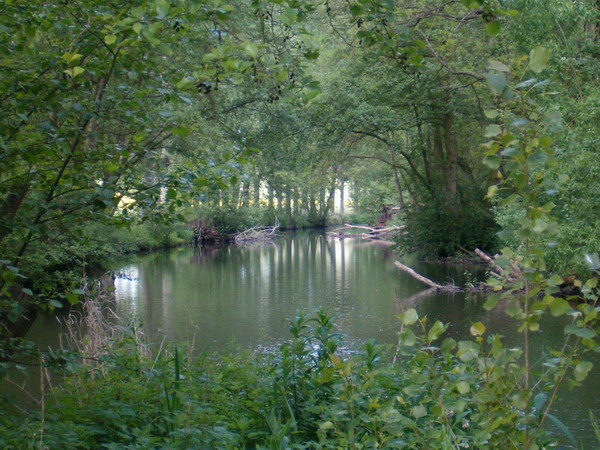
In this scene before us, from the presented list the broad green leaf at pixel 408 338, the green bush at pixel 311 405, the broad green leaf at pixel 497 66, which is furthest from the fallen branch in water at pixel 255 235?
the broad green leaf at pixel 497 66

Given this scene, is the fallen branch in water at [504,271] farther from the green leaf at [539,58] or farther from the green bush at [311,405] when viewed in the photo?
the green leaf at [539,58]

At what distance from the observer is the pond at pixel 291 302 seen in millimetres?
9719

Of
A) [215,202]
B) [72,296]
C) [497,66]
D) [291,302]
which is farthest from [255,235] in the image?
[497,66]

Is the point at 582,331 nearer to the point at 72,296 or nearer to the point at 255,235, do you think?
the point at 72,296

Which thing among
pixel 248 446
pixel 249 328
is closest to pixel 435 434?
pixel 248 446

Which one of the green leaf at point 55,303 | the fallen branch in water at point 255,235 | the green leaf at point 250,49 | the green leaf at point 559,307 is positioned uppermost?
the green leaf at point 250,49

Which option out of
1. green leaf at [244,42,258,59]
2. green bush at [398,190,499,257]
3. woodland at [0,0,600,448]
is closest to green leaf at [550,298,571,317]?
woodland at [0,0,600,448]

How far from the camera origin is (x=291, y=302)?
44.0 feet

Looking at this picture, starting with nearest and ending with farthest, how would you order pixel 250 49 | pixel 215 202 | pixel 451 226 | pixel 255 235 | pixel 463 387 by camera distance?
pixel 463 387, pixel 250 49, pixel 215 202, pixel 451 226, pixel 255 235

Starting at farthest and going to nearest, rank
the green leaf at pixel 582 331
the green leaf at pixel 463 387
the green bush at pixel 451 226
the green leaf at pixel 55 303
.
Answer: the green bush at pixel 451 226 → the green leaf at pixel 55 303 → the green leaf at pixel 463 387 → the green leaf at pixel 582 331

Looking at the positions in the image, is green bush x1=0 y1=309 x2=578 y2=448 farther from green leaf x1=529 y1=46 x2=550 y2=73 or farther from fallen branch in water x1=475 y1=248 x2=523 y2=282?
green leaf x1=529 y1=46 x2=550 y2=73

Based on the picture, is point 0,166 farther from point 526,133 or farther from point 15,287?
point 526,133

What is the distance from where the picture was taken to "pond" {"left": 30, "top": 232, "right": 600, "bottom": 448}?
972 cm

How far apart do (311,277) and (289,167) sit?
3.25 m
